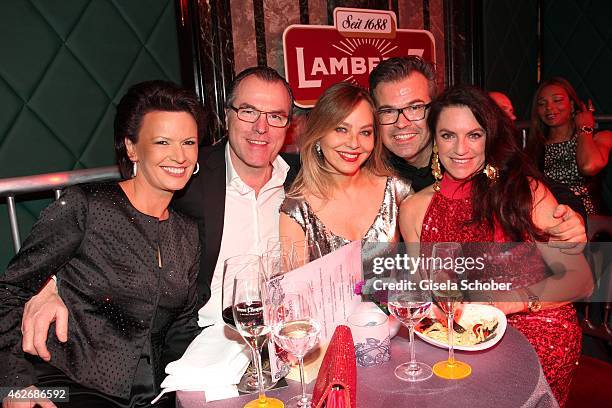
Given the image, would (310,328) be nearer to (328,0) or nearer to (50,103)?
(50,103)

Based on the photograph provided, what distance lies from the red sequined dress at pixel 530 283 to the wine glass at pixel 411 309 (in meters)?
0.87

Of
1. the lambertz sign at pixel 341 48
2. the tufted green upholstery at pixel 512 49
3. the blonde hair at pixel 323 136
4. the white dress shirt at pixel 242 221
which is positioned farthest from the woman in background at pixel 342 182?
the tufted green upholstery at pixel 512 49

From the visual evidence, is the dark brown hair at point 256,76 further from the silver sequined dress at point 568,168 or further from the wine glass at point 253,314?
the silver sequined dress at point 568,168

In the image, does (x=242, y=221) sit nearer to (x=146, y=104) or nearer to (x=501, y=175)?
(x=146, y=104)

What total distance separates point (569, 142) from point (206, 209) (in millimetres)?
3154

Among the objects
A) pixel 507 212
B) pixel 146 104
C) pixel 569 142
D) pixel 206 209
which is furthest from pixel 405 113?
pixel 569 142

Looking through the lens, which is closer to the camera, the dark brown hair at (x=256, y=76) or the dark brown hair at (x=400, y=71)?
the dark brown hair at (x=256, y=76)

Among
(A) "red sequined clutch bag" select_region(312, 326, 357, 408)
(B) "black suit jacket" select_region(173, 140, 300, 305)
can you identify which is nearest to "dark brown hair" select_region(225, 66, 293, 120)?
(B) "black suit jacket" select_region(173, 140, 300, 305)

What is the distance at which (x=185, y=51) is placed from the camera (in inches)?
112

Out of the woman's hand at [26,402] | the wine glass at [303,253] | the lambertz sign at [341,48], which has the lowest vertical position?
the woman's hand at [26,402]

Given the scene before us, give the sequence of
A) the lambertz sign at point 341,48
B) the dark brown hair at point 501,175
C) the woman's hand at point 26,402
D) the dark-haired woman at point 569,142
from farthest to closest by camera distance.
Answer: the dark-haired woman at point 569,142
the lambertz sign at point 341,48
the dark brown hair at point 501,175
the woman's hand at point 26,402

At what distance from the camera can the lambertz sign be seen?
3236 mm

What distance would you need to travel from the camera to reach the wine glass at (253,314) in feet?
3.25

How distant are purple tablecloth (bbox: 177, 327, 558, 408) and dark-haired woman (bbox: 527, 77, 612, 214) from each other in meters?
3.11
